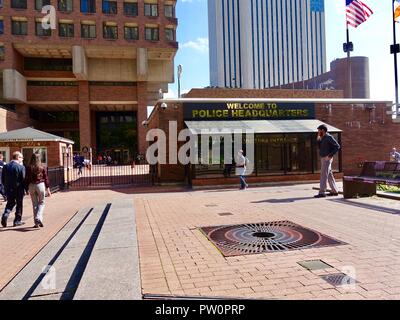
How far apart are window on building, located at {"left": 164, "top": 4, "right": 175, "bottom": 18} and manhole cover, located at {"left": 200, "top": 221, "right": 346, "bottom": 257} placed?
43.1m

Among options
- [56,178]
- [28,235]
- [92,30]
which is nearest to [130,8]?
[92,30]

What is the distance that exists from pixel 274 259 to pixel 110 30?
145 ft

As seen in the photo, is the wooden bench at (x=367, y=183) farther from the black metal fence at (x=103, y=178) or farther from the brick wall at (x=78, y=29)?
the brick wall at (x=78, y=29)

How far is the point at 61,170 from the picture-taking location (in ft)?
56.9

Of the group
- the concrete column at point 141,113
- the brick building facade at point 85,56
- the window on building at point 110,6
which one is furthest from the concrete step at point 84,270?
the window on building at point 110,6

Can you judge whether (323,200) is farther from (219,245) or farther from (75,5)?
(75,5)

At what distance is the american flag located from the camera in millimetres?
20406


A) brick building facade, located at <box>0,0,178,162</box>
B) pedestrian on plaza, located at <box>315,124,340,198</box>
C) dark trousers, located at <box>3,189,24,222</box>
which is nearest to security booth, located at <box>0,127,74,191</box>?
dark trousers, located at <box>3,189,24,222</box>

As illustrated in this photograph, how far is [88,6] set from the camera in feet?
141

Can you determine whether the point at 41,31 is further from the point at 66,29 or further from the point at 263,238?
the point at 263,238

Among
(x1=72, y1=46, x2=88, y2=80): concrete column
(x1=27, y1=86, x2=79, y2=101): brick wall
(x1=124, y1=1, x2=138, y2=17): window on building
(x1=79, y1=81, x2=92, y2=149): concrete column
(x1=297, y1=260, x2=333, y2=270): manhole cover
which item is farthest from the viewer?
(x1=124, y1=1, x2=138, y2=17): window on building

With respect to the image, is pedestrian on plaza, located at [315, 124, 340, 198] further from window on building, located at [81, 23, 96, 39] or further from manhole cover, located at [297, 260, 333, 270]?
window on building, located at [81, 23, 96, 39]

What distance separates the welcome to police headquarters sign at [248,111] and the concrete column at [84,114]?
29468mm
